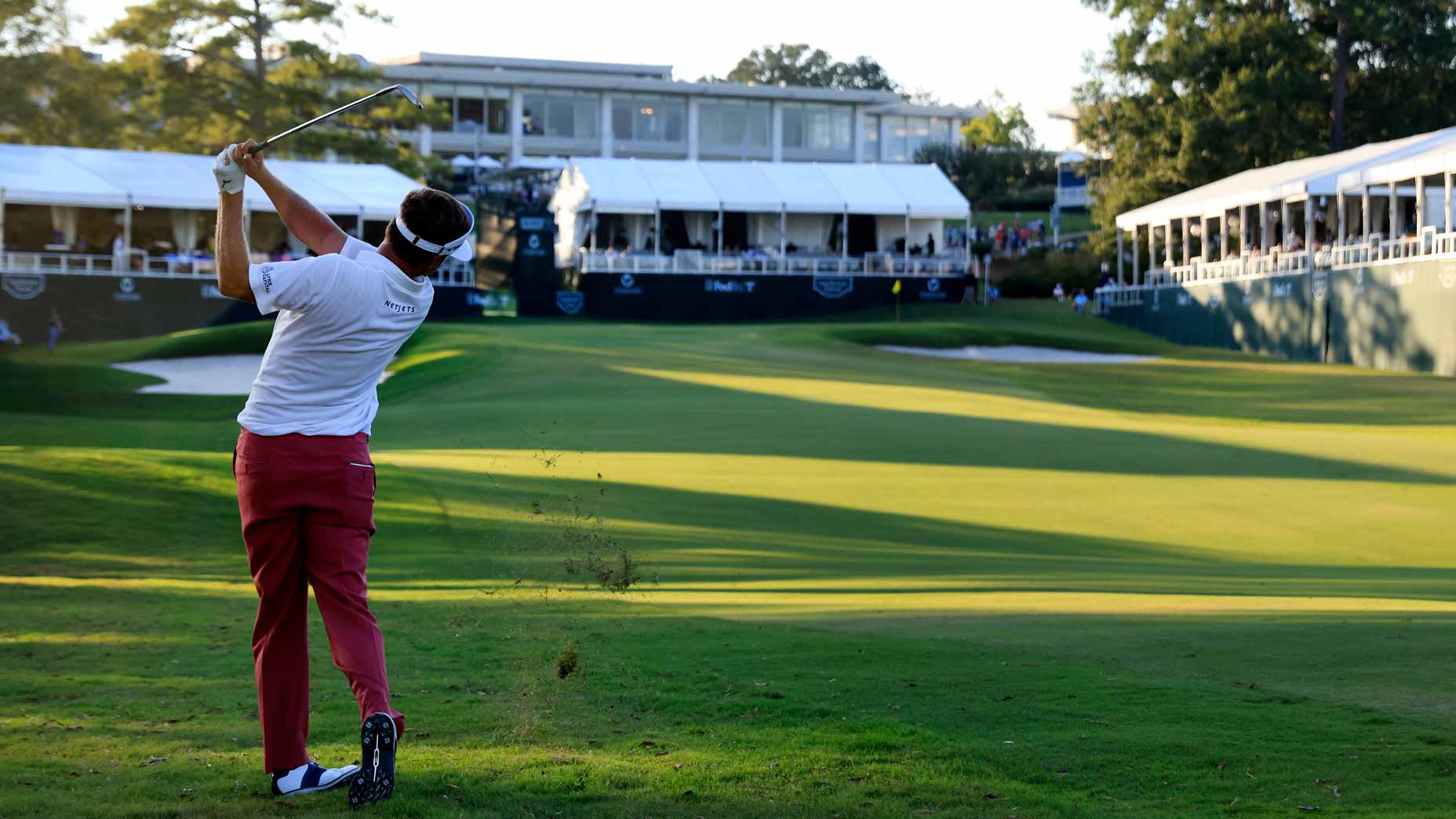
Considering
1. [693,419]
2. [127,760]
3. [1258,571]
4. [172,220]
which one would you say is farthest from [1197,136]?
[127,760]

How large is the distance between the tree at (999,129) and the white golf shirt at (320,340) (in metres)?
114

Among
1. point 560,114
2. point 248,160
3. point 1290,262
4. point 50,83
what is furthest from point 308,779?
point 560,114

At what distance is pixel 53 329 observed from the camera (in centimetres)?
5041

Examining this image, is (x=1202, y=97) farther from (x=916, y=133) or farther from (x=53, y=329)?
(x=916, y=133)

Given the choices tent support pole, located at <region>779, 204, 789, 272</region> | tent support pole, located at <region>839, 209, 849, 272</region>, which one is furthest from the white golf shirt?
tent support pole, located at <region>839, 209, 849, 272</region>

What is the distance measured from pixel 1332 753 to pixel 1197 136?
63.8 meters

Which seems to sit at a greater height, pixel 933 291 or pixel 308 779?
pixel 933 291

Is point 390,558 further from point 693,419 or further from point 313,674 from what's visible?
point 693,419

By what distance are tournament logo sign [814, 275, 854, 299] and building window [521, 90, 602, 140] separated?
45.3m

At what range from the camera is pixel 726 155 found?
10662 cm

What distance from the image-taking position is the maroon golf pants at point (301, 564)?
5.50 meters

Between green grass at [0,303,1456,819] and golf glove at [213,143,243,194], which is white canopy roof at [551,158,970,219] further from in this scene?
golf glove at [213,143,243,194]

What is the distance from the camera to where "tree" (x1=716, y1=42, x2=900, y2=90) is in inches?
6166

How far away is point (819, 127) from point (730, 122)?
22.2 ft
